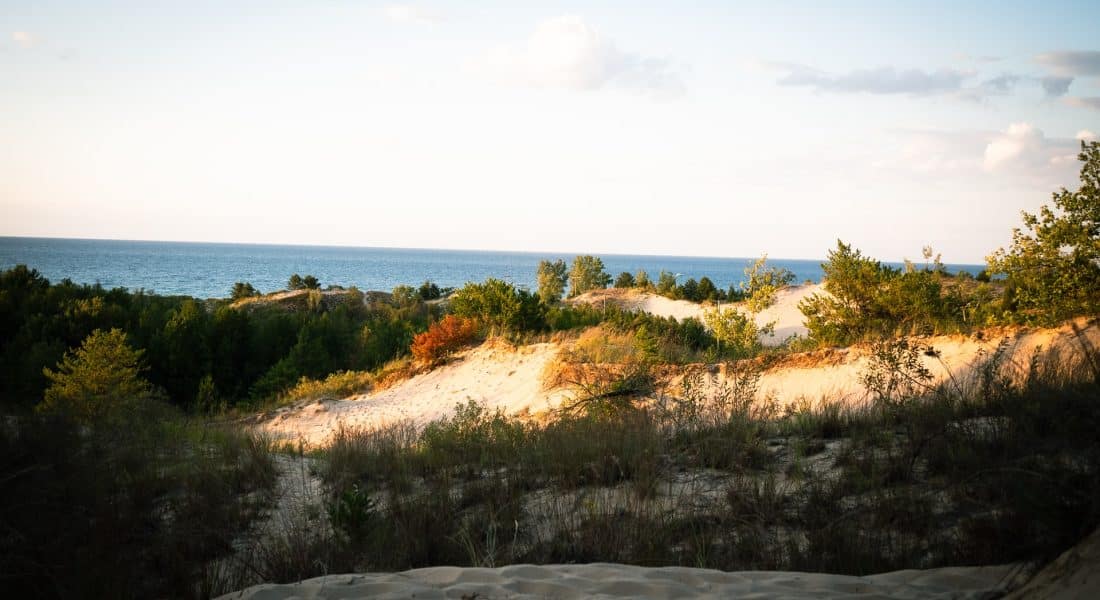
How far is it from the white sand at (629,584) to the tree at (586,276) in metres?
42.4

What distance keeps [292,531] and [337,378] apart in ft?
48.1

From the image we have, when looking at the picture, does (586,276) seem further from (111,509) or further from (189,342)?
(111,509)

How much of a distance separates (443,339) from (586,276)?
28.2 m

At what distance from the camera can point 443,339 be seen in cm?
2064

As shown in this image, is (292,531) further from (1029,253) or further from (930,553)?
(1029,253)

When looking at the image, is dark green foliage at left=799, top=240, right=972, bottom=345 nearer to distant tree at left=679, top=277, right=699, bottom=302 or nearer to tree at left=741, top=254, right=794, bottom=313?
tree at left=741, top=254, right=794, bottom=313

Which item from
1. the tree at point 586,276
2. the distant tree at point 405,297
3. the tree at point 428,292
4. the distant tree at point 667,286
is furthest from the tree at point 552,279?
the distant tree at point 405,297

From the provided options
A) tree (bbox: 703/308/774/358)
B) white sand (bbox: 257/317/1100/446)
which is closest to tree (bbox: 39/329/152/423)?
white sand (bbox: 257/317/1100/446)

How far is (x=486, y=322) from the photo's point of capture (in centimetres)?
2200

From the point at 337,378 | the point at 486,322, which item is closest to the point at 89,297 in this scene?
the point at 337,378

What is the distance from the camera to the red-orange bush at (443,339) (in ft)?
66.7

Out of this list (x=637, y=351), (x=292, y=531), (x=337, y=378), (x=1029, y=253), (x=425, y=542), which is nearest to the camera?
(x=425, y=542)

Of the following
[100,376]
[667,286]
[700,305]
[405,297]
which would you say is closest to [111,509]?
[100,376]

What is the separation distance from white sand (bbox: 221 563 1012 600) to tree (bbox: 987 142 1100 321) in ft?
28.6
